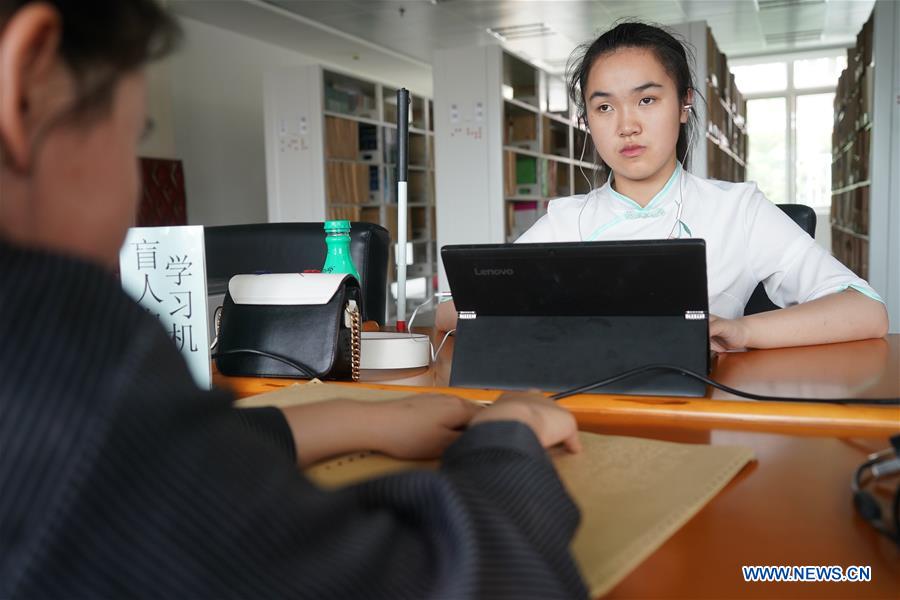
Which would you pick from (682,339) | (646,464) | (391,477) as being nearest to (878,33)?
(682,339)

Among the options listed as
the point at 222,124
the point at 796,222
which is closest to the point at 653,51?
the point at 796,222

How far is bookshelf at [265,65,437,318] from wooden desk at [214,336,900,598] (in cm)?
475

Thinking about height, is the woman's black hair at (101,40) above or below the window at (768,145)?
below

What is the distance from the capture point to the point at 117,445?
33 centimetres

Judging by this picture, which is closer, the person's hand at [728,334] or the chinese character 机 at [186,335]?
the chinese character 机 at [186,335]

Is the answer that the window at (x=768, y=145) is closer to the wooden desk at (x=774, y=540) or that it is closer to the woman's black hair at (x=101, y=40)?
the wooden desk at (x=774, y=540)

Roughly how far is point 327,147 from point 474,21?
2.64 metres

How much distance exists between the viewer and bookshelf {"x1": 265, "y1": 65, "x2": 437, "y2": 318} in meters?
5.95

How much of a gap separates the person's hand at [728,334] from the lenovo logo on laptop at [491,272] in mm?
391

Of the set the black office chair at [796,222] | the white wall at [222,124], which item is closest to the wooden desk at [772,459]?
the black office chair at [796,222]

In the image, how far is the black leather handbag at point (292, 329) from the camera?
1.10m

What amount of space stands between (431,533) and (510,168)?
530 cm

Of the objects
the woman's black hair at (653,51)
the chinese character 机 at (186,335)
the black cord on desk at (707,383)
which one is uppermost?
the woman's black hair at (653,51)

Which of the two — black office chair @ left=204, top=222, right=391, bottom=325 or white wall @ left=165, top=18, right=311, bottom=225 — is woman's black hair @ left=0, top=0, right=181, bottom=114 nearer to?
black office chair @ left=204, top=222, right=391, bottom=325
